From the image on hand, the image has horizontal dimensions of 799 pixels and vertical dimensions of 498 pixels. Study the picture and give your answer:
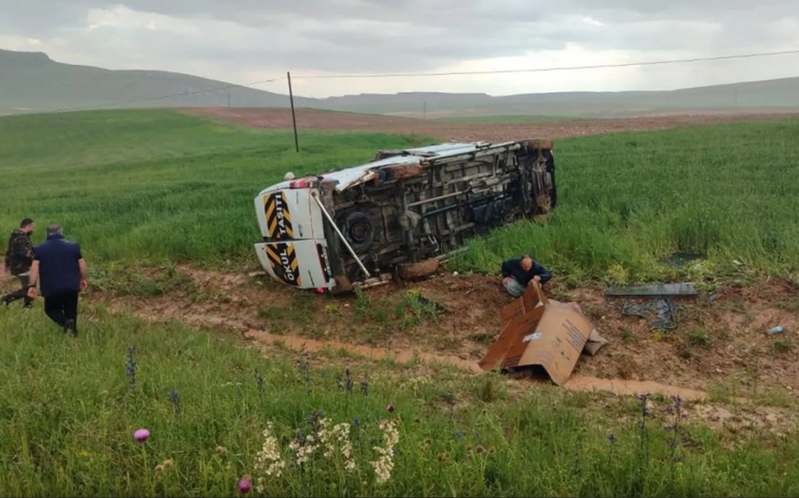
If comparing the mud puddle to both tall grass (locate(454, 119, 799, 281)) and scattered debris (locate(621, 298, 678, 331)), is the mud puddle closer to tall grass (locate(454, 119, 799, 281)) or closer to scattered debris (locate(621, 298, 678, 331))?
scattered debris (locate(621, 298, 678, 331))

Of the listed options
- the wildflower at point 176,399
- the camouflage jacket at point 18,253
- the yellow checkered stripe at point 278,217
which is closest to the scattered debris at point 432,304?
the yellow checkered stripe at point 278,217

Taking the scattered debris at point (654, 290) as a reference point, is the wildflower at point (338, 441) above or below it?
above

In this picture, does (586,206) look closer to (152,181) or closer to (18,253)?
(18,253)

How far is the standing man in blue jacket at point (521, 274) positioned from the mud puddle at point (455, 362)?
1.38 m

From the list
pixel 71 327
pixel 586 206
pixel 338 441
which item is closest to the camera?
pixel 338 441

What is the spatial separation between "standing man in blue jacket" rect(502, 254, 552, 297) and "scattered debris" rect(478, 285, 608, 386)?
17.5 inches

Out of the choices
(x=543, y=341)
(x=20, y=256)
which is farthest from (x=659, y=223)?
(x=20, y=256)

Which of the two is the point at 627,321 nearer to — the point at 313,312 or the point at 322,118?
the point at 313,312

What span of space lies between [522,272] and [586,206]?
12.6 ft

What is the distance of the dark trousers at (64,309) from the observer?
668cm

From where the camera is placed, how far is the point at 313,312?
8.91 meters

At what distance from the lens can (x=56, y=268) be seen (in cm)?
659

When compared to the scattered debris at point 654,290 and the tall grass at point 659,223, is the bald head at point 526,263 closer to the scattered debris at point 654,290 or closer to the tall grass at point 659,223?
the tall grass at point 659,223

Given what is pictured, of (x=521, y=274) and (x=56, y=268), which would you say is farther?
(x=521, y=274)
